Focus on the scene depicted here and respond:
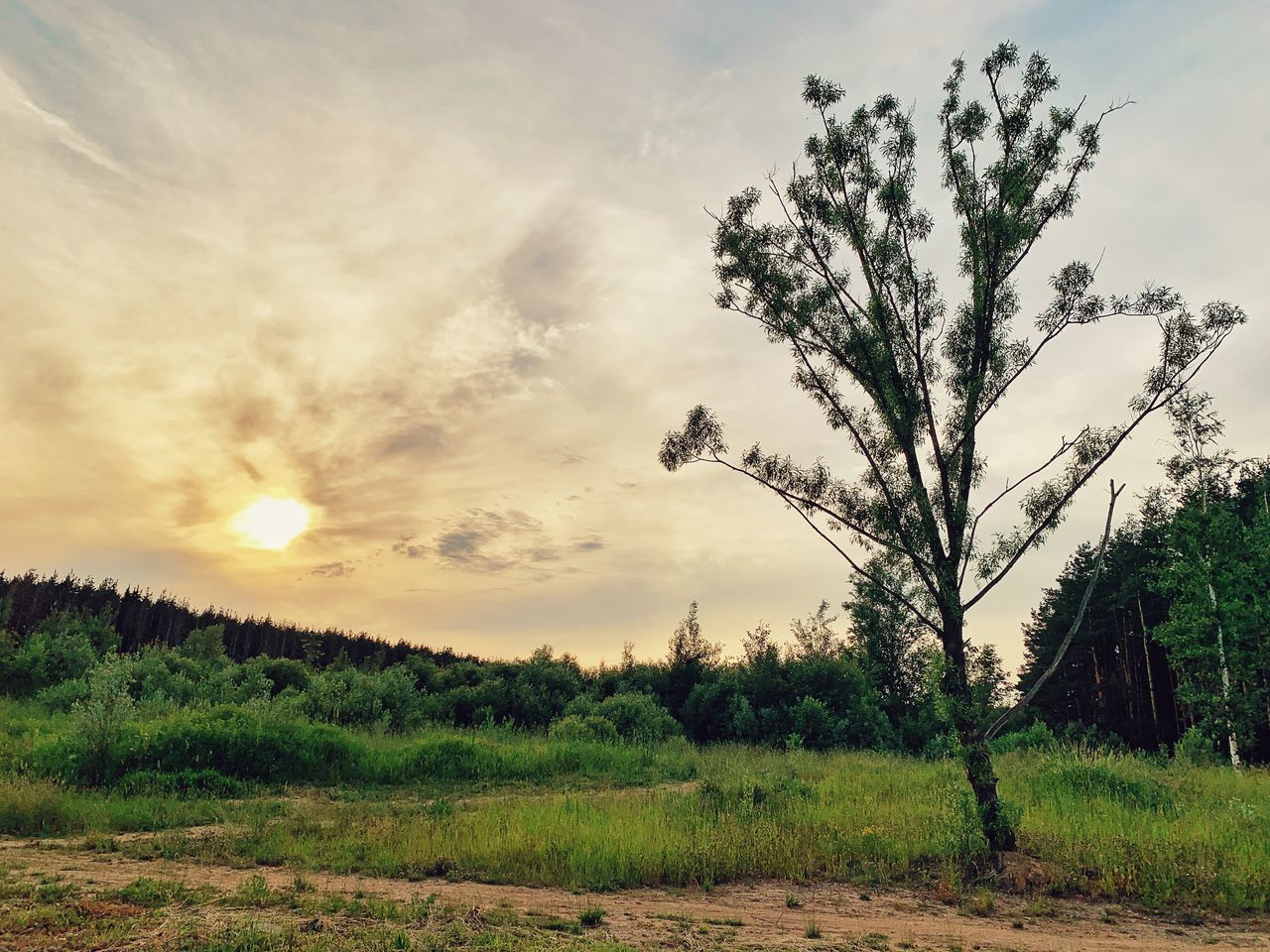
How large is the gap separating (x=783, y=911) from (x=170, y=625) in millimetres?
90167

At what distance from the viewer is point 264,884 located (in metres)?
9.09

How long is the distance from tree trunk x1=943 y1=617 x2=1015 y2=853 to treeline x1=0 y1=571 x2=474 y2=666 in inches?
2588

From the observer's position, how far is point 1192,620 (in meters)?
29.0

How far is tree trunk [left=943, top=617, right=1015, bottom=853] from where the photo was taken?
11671mm

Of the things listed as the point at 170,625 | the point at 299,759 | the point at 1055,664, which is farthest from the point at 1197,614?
the point at 170,625

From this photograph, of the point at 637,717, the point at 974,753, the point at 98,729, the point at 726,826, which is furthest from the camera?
the point at 637,717

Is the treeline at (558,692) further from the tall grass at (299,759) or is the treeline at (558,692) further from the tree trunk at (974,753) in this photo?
the tree trunk at (974,753)

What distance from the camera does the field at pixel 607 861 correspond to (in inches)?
312

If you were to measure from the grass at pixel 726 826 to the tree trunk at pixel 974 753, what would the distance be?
0.93 ft

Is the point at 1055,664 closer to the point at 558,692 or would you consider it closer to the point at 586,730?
the point at 586,730

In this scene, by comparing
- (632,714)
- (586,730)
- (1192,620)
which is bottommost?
(586,730)

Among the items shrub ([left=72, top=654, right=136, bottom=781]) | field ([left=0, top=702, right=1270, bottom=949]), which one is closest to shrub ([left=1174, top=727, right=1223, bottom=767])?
field ([left=0, top=702, right=1270, bottom=949])

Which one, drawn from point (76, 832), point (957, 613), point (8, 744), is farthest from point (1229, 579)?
point (8, 744)

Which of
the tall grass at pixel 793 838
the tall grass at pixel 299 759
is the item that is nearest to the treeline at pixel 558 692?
the tall grass at pixel 299 759
